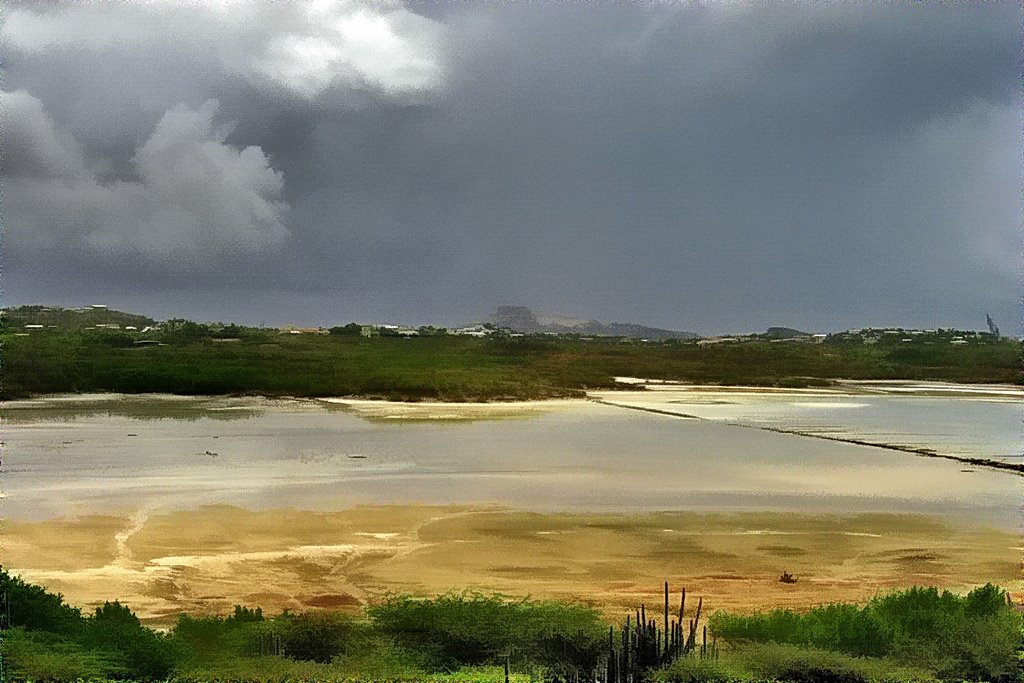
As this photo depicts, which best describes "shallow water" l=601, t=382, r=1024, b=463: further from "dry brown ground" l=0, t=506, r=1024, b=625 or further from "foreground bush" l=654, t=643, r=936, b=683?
"foreground bush" l=654, t=643, r=936, b=683

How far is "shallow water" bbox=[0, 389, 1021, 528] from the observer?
3.91m

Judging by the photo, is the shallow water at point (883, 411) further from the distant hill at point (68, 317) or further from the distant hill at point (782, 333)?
the distant hill at point (68, 317)

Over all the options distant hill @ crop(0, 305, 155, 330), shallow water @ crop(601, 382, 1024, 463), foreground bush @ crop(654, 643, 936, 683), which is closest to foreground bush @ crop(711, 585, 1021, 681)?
foreground bush @ crop(654, 643, 936, 683)

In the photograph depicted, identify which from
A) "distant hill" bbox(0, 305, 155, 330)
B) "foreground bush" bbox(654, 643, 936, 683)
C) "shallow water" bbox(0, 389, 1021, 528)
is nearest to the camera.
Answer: "foreground bush" bbox(654, 643, 936, 683)

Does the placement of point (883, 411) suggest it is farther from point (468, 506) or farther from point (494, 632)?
point (494, 632)

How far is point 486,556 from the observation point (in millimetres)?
3645

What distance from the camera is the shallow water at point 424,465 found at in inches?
154

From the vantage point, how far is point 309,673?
2.91m

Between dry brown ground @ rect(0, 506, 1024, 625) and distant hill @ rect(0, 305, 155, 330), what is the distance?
3.46ft

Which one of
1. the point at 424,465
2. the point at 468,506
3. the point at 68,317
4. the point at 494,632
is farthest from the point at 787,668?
the point at 68,317

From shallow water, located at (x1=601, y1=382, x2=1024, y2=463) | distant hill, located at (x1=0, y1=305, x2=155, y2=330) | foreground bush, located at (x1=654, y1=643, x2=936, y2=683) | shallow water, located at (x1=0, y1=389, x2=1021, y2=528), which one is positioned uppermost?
distant hill, located at (x1=0, y1=305, x2=155, y2=330)

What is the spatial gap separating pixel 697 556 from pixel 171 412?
311cm

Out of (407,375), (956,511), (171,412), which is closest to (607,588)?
(407,375)

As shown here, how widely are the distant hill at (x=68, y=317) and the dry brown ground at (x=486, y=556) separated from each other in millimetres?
1054
